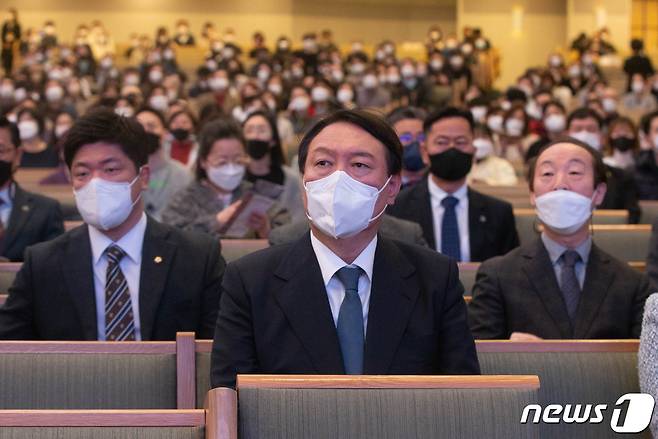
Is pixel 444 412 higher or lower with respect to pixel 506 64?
lower

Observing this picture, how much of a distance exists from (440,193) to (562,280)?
171 centimetres

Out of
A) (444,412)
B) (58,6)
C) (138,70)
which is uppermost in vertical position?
(58,6)

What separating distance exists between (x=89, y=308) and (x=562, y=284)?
5.59 ft

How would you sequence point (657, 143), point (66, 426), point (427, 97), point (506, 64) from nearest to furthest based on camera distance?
point (66, 426) < point (657, 143) < point (427, 97) < point (506, 64)

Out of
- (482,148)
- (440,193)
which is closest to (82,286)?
(440,193)

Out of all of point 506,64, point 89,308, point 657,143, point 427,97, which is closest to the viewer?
point 89,308

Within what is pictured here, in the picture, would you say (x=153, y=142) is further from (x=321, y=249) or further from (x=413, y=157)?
(x=321, y=249)

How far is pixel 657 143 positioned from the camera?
29.3 feet

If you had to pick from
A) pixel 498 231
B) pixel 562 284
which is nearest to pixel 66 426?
pixel 562 284

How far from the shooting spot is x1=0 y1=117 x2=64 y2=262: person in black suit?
6.07 metres

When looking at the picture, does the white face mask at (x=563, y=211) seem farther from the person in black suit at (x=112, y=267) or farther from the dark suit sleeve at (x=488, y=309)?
the person in black suit at (x=112, y=267)

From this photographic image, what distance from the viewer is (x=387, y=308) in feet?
11.2

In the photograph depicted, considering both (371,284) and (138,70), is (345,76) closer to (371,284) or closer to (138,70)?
(138,70)

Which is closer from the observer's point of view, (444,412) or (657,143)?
(444,412)
